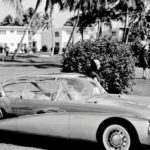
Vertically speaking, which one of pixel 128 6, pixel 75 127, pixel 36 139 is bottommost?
pixel 36 139

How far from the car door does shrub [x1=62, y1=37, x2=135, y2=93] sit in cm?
590

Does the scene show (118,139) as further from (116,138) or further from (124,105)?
(124,105)

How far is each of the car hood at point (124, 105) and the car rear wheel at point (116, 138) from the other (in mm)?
251

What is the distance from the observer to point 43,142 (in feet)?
24.1

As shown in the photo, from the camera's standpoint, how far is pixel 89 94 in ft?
24.6

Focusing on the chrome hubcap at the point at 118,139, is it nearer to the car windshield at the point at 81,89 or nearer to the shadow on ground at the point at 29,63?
the car windshield at the point at 81,89

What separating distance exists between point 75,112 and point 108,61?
6.66 m

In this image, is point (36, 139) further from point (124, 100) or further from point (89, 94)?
point (124, 100)

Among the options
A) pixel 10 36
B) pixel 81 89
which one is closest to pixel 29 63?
pixel 81 89

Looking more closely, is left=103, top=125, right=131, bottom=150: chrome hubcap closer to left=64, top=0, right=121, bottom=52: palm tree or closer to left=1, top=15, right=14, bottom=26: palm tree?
left=64, top=0, right=121, bottom=52: palm tree

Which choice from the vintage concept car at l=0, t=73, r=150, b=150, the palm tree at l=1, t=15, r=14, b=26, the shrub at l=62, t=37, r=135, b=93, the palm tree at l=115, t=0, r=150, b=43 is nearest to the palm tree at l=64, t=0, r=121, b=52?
the palm tree at l=115, t=0, r=150, b=43

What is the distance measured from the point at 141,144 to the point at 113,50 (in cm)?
746

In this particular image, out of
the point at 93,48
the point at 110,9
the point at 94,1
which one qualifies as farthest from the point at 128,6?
the point at 93,48

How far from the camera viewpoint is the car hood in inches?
247
